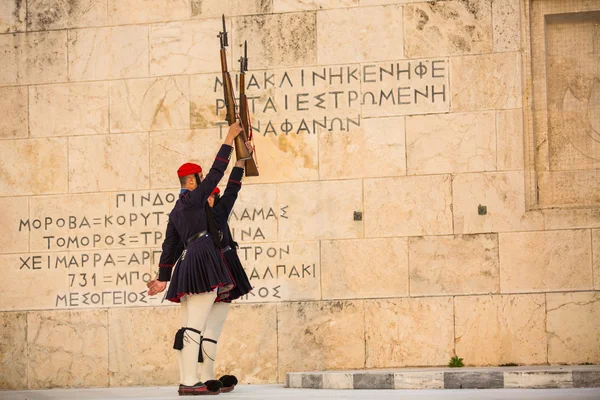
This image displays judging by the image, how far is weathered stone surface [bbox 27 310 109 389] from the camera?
1305 centimetres

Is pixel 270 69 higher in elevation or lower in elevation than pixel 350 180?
higher

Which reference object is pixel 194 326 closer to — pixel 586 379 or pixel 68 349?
pixel 68 349

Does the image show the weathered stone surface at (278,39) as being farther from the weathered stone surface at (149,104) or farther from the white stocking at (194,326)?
the white stocking at (194,326)

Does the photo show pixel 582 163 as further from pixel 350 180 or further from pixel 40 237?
pixel 40 237

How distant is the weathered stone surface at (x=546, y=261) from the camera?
1230cm

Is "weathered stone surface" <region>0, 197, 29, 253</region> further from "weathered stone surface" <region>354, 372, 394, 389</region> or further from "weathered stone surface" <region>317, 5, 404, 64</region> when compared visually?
"weathered stone surface" <region>354, 372, 394, 389</region>

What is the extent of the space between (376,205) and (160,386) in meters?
3.06

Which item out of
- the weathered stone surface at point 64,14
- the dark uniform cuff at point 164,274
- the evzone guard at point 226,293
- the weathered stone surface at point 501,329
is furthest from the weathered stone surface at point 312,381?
the weathered stone surface at point 64,14

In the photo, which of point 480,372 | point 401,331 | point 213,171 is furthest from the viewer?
point 401,331

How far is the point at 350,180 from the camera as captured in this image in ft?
42.1

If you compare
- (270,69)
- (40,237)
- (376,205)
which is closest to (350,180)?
(376,205)

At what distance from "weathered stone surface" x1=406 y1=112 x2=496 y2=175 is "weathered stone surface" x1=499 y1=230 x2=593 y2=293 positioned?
88 centimetres

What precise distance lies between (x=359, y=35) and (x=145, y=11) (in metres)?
2.48

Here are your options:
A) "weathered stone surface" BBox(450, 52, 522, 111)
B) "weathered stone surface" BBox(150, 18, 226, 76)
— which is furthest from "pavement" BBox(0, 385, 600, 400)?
"weathered stone surface" BBox(150, 18, 226, 76)
